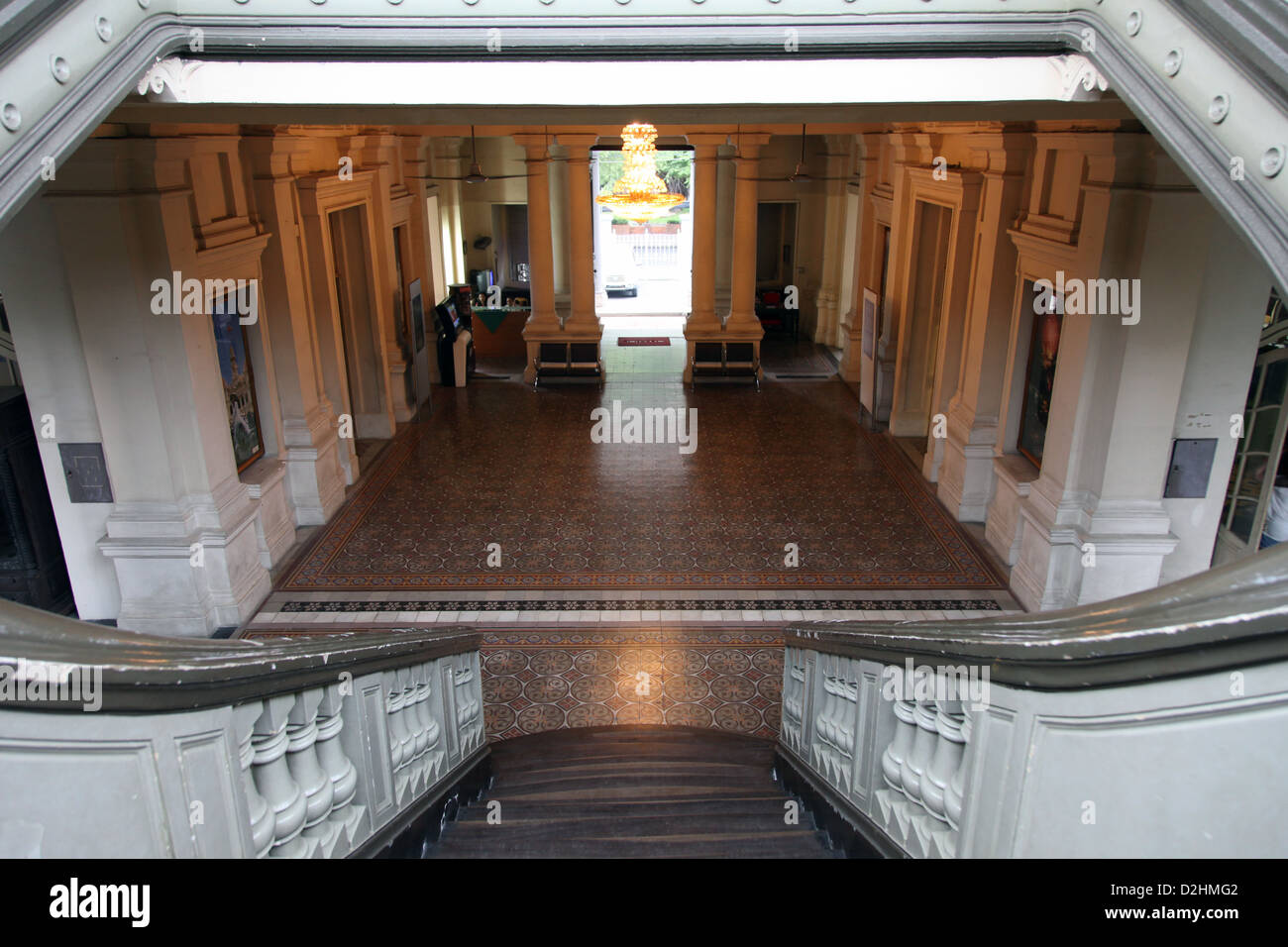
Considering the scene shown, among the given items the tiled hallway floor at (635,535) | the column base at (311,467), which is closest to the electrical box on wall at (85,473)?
the tiled hallway floor at (635,535)

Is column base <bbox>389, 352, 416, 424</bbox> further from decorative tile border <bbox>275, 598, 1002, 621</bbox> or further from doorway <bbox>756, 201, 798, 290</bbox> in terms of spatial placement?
doorway <bbox>756, 201, 798, 290</bbox>

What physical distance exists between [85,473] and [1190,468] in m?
8.34

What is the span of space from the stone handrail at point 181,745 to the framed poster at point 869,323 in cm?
1029

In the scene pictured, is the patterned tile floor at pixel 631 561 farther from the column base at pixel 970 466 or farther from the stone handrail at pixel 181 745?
the stone handrail at pixel 181 745

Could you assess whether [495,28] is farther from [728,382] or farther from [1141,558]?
[728,382]

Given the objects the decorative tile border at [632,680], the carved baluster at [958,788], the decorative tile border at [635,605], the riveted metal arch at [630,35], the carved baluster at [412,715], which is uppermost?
the riveted metal arch at [630,35]

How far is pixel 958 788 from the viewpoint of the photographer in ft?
6.59

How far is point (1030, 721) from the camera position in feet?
5.44

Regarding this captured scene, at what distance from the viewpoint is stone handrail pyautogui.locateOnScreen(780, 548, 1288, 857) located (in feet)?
4.29

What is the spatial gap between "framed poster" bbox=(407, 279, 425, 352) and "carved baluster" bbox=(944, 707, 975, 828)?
11.2 metres


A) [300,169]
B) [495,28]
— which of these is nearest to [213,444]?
[300,169]

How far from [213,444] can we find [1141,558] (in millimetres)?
7222

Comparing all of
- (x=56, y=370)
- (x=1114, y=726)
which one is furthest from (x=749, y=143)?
(x=1114, y=726)

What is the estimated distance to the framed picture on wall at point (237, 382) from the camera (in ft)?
24.2
